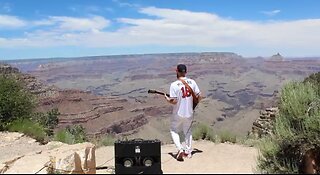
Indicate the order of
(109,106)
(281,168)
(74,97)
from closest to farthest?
(281,168) < (74,97) < (109,106)

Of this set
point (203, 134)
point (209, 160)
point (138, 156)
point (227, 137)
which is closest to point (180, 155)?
point (209, 160)

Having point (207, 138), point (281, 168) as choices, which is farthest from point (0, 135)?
point (281, 168)

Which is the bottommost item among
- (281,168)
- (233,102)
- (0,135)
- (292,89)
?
(233,102)

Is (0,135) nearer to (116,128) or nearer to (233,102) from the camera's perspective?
(116,128)

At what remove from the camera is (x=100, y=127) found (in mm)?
96688

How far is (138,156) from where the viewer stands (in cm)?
823

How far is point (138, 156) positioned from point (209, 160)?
265cm

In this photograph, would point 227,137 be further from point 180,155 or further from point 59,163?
point 59,163

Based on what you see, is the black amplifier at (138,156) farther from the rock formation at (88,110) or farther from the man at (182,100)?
the rock formation at (88,110)

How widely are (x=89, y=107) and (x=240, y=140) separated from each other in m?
98.9

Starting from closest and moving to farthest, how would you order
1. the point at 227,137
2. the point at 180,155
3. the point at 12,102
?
the point at 180,155
the point at 227,137
the point at 12,102

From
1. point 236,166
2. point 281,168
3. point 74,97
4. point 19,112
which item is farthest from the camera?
point 74,97

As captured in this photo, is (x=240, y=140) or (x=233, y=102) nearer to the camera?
(x=240, y=140)

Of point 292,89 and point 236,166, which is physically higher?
point 292,89
